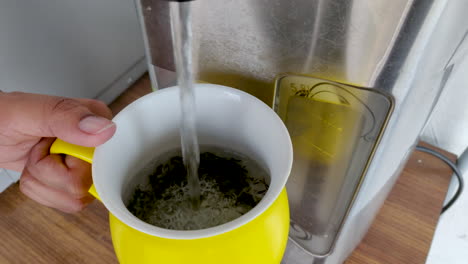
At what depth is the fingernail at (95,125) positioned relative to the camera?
8.3 inches

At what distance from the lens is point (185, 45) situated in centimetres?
A: 17

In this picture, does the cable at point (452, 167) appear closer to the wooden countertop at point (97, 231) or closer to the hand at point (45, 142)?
the wooden countertop at point (97, 231)

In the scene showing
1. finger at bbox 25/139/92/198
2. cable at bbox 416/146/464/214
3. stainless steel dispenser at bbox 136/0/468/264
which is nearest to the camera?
stainless steel dispenser at bbox 136/0/468/264

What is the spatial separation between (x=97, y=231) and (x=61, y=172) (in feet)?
0.31

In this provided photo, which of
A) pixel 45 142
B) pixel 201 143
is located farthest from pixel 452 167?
pixel 45 142

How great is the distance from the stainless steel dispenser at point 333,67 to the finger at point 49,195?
13cm

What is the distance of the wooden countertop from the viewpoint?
1.20ft

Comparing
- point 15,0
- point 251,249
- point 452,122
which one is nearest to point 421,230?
point 452,122

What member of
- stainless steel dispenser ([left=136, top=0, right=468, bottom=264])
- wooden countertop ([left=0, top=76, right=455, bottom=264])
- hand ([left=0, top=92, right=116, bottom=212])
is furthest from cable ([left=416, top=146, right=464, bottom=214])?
hand ([left=0, top=92, right=116, bottom=212])

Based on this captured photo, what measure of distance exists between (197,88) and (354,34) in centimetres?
9

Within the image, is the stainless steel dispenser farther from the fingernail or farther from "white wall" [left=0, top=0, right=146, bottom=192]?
Result: "white wall" [left=0, top=0, right=146, bottom=192]

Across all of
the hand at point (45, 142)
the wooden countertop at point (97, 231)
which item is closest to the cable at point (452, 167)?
the wooden countertop at point (97, 231)

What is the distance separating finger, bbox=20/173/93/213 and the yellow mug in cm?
11

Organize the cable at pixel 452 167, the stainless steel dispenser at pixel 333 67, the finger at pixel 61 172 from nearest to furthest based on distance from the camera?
the stainless steel dispenser at pixel 333 67 < the finger at pixel 61 172 < the cable at pixel 452 167
